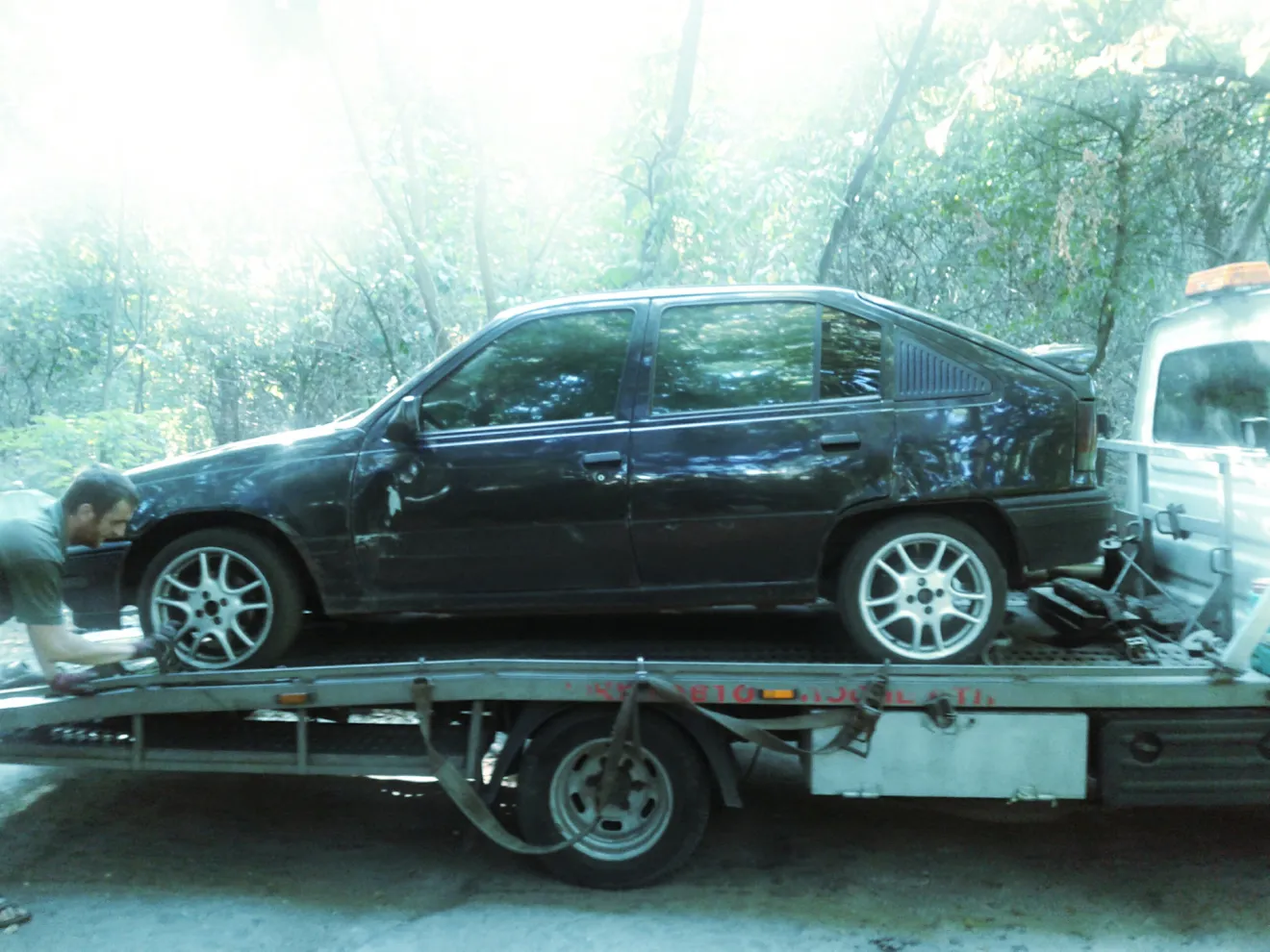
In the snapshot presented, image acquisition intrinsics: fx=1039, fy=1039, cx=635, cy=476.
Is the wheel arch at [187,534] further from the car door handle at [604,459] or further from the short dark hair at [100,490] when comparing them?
the car door handle at [604,459]

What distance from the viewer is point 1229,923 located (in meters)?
3.73

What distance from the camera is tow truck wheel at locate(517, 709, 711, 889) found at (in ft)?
13.1

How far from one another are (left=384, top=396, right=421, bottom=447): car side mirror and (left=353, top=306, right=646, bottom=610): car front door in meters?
0.04

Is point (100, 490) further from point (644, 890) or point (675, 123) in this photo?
point (675, 123)

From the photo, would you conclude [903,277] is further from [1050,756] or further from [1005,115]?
[1050,756]

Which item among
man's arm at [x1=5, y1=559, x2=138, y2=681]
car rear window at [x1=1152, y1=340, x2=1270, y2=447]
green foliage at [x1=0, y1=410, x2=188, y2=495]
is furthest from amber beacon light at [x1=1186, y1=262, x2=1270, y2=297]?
green foliage at [x1=0, y1=410, x2=188, y2=495]

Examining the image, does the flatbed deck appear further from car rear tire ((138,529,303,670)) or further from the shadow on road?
the shadow on road

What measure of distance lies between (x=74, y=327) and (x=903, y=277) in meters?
11.4

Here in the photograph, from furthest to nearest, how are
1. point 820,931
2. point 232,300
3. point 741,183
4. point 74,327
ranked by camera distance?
point 74,327 → point 232,300 → point 741,183 → point 820,931

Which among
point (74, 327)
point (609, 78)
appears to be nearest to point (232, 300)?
point (74, 327)

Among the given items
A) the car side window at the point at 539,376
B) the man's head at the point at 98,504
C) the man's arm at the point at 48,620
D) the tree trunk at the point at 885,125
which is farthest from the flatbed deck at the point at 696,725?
the tree trunk at the point at 885,125

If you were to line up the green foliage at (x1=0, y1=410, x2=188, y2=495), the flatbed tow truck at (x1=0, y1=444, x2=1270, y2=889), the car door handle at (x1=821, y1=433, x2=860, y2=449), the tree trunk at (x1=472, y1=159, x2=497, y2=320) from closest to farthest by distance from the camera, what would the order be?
the flatbed tow truck at (x1=0, y1=444, x2=1270, y2=889)
the car door handle at (x1=821, y1=433, x2=860, y2=449)
the tree trunk at (x1=472, y1=159, x2=497, y2=320)
the green foliage at (x1=0, y1=410, x2=188, y2=495)

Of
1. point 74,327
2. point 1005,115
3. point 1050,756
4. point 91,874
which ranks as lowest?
point 91,874

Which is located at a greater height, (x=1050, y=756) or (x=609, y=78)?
(x=609, y=78)
